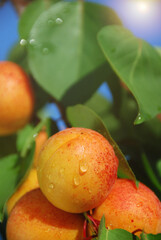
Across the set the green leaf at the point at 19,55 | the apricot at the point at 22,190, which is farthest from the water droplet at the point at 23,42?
the apricot at the point at 22,190

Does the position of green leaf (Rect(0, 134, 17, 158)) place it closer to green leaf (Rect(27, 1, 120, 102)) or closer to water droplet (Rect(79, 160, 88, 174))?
green leaf (Rect(27, 1, 120, 102))

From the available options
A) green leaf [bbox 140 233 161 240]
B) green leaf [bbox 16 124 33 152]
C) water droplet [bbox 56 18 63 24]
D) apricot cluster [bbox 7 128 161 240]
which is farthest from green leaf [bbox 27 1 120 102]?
green leaf [bbox 140 233 161 240]

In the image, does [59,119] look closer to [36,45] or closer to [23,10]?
[36,45]

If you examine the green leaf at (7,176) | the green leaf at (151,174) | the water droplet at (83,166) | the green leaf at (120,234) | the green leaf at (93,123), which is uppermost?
the water droplet at (83,166)

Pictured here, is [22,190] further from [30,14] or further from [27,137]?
[30,14]

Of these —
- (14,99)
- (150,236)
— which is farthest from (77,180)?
(14,99)

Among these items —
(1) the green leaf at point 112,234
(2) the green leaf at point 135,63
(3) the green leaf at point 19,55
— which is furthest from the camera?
(3) the green leaf at point 19,55

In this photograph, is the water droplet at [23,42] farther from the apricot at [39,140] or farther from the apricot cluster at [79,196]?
the apricot cluster at [79,196]
